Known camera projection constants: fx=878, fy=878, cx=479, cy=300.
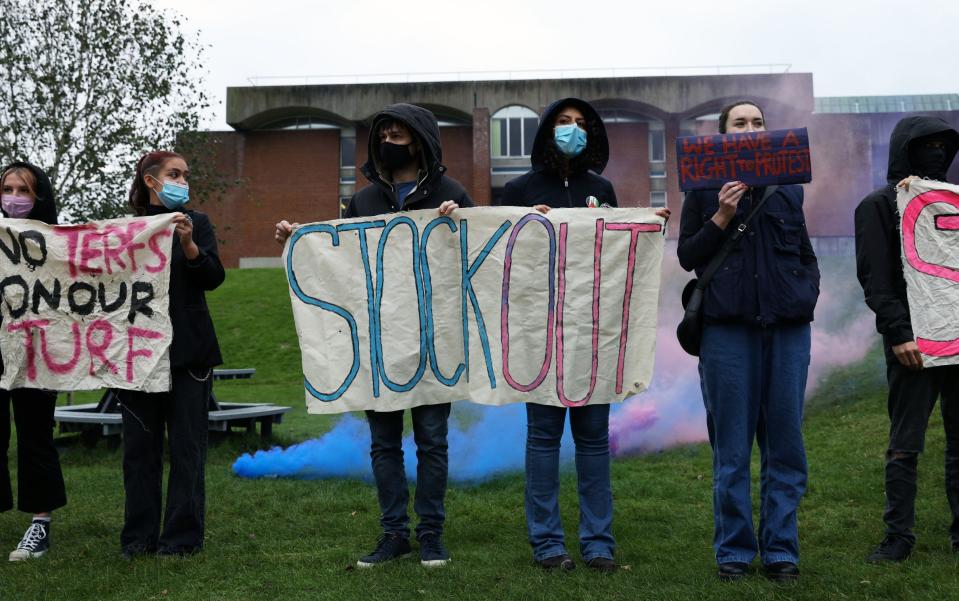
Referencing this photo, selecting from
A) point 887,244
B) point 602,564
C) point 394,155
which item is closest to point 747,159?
point 887,244

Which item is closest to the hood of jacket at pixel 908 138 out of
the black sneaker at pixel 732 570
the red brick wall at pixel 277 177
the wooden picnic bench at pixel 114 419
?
the black sneaker at pixel 732 570

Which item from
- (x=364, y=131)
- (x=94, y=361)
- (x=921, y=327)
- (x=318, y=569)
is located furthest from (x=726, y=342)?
(x=364, y=131)

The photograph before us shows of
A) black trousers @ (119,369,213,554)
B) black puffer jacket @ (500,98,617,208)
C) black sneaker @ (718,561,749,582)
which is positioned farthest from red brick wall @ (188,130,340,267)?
black sneaker @ (718,561,749,582)

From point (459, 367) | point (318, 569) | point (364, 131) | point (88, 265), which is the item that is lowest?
point (318, 569)

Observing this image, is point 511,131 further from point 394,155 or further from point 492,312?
point 492,312

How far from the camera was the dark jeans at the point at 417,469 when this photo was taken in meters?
4.47

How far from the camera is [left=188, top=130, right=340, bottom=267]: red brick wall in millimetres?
41875

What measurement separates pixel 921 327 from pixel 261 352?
20.0m

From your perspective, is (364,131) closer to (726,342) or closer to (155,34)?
(155,34)

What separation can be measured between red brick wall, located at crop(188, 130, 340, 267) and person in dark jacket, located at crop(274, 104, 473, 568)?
37660 millimetres

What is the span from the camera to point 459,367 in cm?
465

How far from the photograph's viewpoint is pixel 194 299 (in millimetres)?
5047

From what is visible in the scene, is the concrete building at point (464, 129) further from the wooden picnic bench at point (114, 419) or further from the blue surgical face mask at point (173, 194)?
the blue surgical face mask at point (173, 194)

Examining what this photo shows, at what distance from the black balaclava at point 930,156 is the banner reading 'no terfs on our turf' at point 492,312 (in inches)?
55.8
